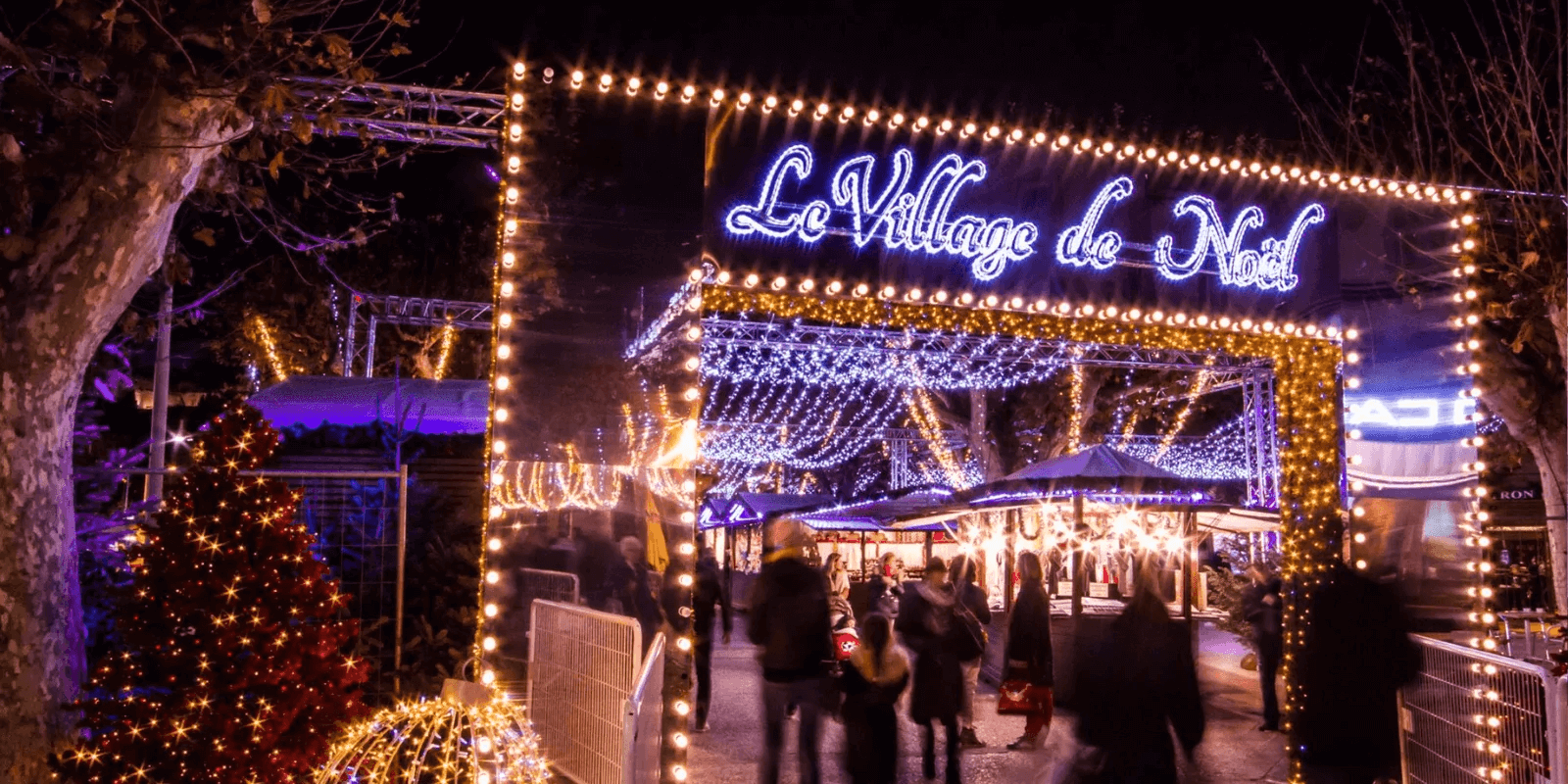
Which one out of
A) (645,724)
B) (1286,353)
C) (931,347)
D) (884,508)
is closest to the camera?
(645,724)

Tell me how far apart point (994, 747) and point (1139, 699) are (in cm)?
511

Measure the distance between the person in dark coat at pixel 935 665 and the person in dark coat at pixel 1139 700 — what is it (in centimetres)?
232

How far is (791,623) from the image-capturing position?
6.77 m

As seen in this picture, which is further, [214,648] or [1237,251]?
[1237,251]

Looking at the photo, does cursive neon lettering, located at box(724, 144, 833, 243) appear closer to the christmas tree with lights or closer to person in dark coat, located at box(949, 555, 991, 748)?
the christmas tree with lights

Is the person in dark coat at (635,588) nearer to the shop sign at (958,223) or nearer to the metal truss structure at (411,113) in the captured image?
the shop sign at (958,223)

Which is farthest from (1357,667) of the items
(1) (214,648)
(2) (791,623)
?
(1) (214,648)

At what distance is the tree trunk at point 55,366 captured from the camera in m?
6.29

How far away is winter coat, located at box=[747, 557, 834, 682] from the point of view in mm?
6766

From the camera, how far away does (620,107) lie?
738 centimetres

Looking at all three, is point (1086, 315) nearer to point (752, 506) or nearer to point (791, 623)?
point (791, 623)

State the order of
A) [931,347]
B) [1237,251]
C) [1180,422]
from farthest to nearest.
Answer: [1180,422]
[931,347]
[1237,251]

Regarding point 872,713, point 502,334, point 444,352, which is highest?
point 444,352

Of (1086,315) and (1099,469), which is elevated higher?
(1086,315)
